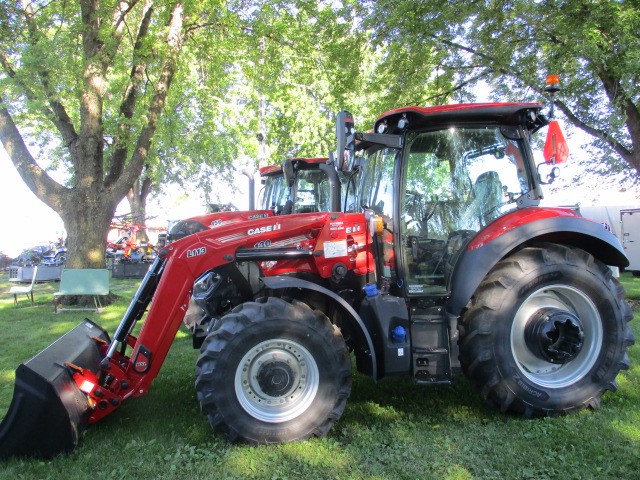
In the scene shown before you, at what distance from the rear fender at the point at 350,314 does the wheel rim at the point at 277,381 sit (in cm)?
42

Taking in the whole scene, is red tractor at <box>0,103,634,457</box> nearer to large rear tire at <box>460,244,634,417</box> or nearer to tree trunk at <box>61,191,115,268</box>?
large rear tire at <box>460,244,634,417</box>

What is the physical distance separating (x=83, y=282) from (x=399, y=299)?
784cm

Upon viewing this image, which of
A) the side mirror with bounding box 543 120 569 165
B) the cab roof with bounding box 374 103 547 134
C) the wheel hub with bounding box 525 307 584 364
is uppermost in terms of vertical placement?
the cab roof with bounding box 374 103 547 134

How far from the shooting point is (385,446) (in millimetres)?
3174

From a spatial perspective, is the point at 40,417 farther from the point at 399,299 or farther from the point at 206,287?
the point at 399,299

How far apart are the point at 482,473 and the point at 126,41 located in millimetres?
13206

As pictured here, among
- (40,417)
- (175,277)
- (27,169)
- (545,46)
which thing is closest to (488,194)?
(175,277)

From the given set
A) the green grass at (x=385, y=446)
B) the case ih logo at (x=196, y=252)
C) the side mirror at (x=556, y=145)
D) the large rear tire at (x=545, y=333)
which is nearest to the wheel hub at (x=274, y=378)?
the green grass at (x=385, y=446)

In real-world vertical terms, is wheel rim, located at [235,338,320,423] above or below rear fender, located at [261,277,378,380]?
below

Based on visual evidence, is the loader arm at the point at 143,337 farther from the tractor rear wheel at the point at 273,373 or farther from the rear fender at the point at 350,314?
the tractor rear wheel at the point at 273,373

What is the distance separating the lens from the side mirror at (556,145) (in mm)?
3590

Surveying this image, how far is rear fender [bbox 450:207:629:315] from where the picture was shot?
11.6 ft

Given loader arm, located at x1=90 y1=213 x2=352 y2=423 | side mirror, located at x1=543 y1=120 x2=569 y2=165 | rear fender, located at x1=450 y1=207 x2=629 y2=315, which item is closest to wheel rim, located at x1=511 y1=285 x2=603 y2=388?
rear fender, located at x1=450 y1=207 x2=629 y2=315

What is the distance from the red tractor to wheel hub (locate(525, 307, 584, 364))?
1 cm
